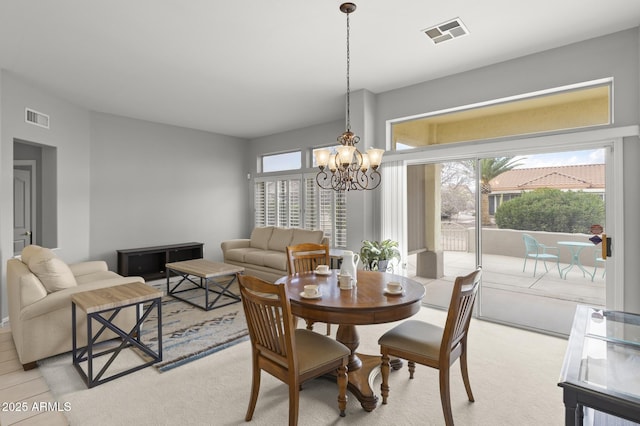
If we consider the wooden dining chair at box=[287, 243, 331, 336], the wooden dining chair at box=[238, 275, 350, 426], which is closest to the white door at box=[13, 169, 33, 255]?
the wooden dining chair at box=[287, 243, 331, 336]

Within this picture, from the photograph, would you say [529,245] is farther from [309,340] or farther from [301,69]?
[301,69]

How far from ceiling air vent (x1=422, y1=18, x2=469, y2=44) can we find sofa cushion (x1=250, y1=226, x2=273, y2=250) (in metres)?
4.37

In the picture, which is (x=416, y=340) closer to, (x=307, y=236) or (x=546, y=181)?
(x=546, y=181)

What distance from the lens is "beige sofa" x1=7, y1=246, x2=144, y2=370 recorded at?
2.68 meters

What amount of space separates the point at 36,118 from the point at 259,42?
3.43m

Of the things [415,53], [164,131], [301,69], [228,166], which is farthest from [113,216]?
[415,53]

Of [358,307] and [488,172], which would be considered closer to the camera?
[358,307]

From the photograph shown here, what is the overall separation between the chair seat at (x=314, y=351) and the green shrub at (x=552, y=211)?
9.13 ft

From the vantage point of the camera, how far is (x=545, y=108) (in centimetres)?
348

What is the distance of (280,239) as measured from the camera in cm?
604

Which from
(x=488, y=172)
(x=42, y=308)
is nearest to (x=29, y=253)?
(x=42, y=308)

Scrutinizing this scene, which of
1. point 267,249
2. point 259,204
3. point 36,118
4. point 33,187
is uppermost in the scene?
point 36,118

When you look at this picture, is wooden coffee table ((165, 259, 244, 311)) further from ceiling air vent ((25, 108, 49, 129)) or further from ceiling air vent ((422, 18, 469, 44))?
ceiling air vent ((422, 18, 469, 44))

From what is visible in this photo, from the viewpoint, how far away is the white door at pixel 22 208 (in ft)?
17.0
